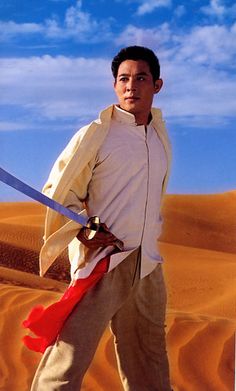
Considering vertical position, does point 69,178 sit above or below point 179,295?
above

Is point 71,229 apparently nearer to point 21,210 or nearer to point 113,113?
point 113,113

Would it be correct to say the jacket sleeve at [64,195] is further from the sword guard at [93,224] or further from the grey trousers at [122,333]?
the grey trousers at [122,333]

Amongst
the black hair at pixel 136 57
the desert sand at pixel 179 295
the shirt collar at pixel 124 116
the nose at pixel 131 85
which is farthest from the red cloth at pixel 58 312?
the desert sand at pixel 179 295

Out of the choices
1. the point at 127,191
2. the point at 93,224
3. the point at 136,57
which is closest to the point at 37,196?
the point at 93,224

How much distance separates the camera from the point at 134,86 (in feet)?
12.0

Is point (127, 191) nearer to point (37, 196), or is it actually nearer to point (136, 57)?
point (37, 196)

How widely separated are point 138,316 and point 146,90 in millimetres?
1020

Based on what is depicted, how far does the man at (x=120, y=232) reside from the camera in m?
3.51

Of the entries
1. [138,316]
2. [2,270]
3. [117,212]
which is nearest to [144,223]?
[117,212]

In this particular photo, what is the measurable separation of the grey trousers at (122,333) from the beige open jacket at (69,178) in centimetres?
25

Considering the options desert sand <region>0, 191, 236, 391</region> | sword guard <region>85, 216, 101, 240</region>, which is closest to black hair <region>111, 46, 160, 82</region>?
sword guard <region>85, 216, 101, 240</region>

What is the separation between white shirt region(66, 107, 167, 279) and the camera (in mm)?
3625

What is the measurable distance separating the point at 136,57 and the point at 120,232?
786 millimetres

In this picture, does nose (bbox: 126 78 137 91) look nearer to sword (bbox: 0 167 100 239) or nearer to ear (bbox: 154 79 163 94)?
ear (bbox: 154 79 163 94)
